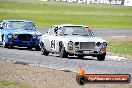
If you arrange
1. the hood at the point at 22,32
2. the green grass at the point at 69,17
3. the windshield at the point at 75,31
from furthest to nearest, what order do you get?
the green grass at the point at 69,17 < the hood at the point at 22,32 < the windshield at the point at 75,31

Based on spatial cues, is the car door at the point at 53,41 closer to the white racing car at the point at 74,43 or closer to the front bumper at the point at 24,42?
the white racing car at the point at 74,43

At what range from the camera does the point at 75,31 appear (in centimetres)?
2273

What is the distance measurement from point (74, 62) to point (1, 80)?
251 inches

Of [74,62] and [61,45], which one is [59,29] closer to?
[61,45]

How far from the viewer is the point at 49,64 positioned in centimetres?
1902

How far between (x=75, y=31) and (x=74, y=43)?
1609 mm

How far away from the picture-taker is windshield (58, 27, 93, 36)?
22.6 metres

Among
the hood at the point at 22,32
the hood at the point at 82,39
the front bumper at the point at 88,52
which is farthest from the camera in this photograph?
the hood at the point at 22,32

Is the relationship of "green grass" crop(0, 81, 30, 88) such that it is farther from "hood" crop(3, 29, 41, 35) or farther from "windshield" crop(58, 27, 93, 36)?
"hood" crop(3, 29, 41, 35)

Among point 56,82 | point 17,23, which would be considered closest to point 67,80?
point 56,82

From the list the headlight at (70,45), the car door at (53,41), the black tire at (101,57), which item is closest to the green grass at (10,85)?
the headlight at (70,45)

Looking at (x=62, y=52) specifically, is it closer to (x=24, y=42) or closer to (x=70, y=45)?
(x=70, y=45)

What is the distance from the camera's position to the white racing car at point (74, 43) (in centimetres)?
2120

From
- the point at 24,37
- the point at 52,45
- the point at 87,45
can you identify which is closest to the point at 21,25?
the point at 24,37
